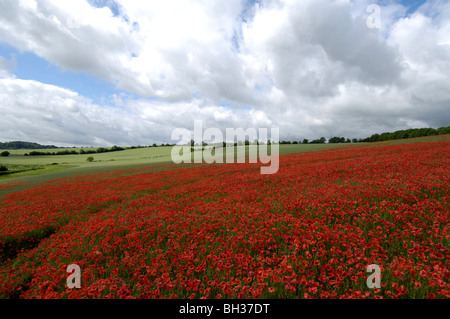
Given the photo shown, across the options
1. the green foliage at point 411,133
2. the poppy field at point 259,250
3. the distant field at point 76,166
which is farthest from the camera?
the green foliage at point 411,133

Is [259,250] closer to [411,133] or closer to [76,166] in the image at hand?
[76,166]

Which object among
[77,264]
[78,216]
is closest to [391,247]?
[77,264]

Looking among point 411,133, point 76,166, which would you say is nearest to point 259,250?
point 76,166

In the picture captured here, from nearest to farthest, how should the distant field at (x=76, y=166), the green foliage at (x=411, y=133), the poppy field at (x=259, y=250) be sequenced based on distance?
the poppy field at (x=259, y=250)
the distant field at (x=76, y=166)
the green foliage at (x=411, y=133)

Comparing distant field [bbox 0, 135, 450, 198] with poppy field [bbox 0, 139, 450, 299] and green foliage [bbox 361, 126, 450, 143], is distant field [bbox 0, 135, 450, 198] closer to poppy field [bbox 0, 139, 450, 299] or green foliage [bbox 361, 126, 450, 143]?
poppy field [bbox 0, 139, 450, 299]

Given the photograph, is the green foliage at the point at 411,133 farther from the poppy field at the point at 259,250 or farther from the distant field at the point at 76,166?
the poppy field at the point at 259,250

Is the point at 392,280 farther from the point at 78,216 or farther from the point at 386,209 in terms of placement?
the point at 78,216

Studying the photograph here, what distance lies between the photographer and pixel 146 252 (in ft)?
19.6

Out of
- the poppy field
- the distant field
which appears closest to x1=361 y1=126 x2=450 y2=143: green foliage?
the distant field

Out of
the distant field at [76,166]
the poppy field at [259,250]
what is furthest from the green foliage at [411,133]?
the poppy field at [259,250]

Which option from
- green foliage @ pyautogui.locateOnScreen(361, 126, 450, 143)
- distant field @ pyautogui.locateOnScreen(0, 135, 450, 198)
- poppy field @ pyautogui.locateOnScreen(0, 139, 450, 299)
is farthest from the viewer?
green foliage @ pyautogui.locateOnScreen(361, 126, 450, 143)

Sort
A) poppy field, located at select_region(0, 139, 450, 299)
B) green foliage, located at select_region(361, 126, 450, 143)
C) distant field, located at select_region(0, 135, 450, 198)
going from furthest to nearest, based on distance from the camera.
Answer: green foliage, located at select_region(361, 126, 450, 143) < distant field, located at select_region(0, 135, 450, 198) < poppy field, located at select_region(0, 139, 450, 299)

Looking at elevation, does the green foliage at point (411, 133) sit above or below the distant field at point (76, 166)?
above
